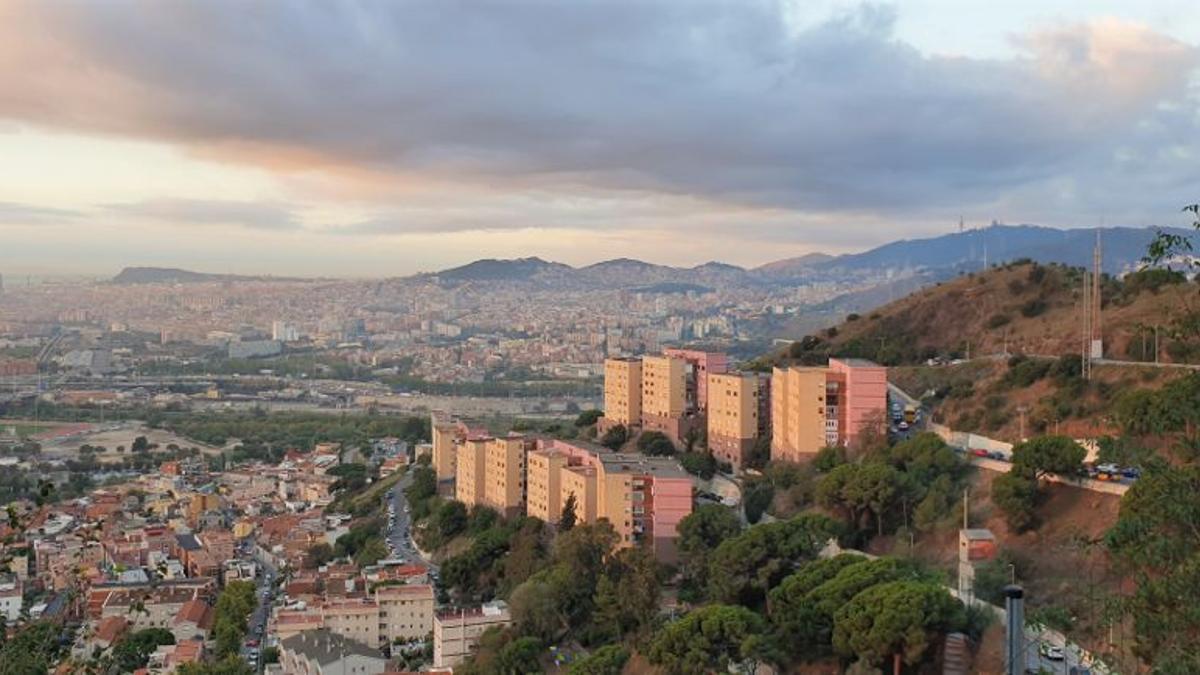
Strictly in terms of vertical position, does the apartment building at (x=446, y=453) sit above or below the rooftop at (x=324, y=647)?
above

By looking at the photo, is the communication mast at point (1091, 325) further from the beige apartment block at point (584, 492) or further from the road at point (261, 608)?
the road at point (261, 608)

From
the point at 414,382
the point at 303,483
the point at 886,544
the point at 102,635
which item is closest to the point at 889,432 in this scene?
the point at 886,544

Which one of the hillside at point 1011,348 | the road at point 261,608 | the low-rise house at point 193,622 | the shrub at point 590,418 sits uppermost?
the hillside at point 1011,348

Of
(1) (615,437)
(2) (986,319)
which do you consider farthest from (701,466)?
(2) (986,319)

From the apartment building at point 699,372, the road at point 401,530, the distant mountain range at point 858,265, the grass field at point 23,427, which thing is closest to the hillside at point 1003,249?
the distant mountain range at point 858,265

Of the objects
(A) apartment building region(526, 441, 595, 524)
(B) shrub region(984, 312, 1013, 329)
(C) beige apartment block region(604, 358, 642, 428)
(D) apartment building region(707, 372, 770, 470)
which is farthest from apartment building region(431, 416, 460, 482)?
(B) shrub region(984, 312, 1013, 329)

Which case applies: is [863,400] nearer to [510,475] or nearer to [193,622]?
[510,475]
